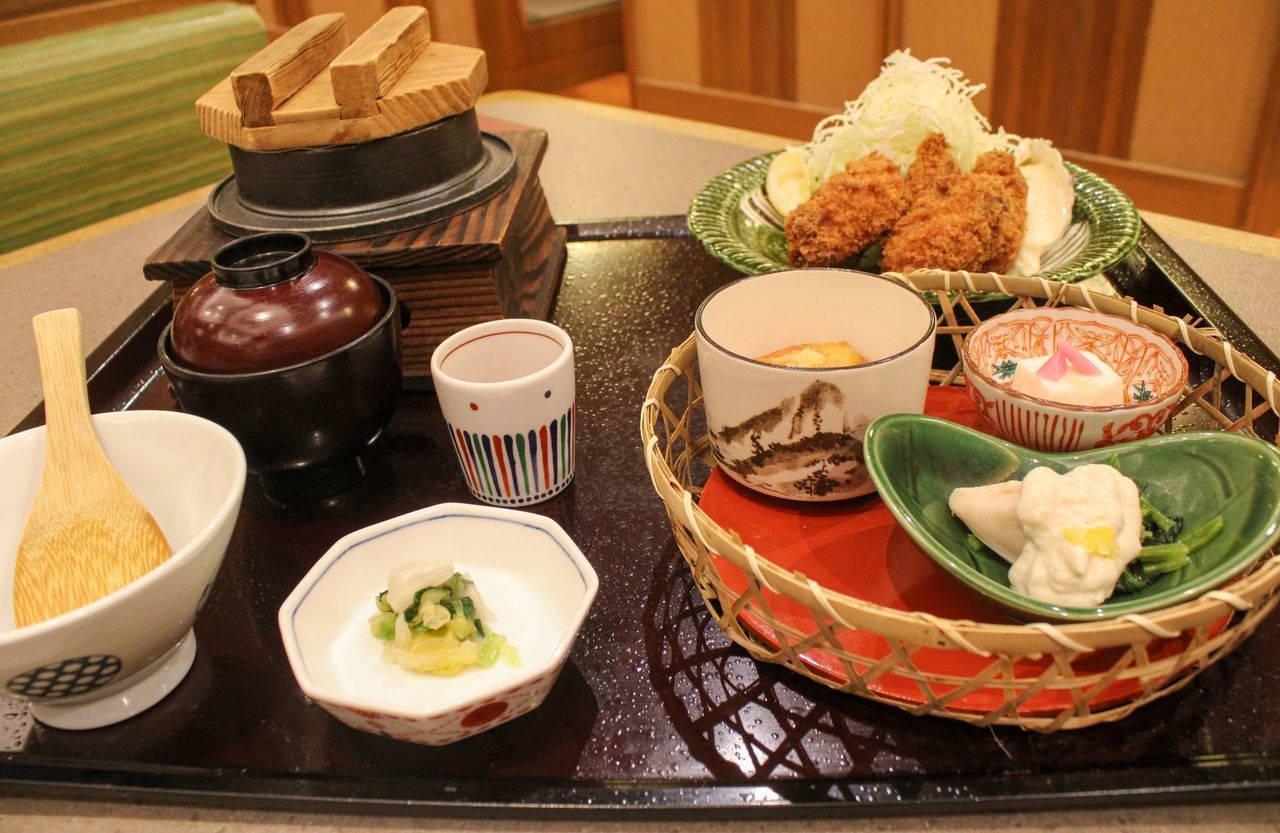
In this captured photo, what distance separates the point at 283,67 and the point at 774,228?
0.68 m

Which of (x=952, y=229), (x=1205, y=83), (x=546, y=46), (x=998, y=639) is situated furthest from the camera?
(x=546, y=46)

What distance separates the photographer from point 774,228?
1.36 metres

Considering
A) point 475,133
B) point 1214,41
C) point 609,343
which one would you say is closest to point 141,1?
point 475,133

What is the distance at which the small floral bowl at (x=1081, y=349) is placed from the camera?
760mm

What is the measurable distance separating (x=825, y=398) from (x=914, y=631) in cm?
24

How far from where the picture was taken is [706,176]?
178cm

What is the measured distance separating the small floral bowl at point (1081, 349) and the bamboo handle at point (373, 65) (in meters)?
0.68

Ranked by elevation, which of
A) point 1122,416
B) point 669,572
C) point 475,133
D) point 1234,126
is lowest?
point 1234,126

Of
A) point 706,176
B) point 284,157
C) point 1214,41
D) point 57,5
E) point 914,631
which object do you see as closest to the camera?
point 914,631

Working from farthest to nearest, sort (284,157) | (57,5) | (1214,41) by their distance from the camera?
(57,5), (1214,41), (284,157)

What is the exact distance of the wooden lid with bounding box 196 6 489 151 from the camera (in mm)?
1010

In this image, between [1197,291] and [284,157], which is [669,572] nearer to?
[284,157]

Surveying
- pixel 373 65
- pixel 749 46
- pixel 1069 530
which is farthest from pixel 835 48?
pixel 1069 530

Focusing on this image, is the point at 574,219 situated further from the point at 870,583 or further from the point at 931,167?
the point at 870,583
